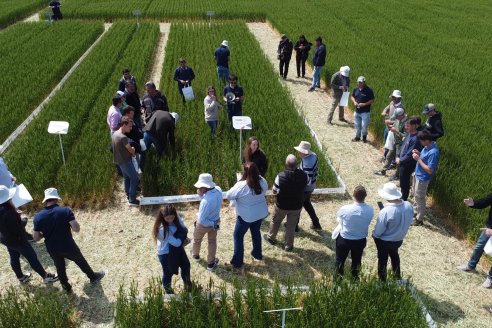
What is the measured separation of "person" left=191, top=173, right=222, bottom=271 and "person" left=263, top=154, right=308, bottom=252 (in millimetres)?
851

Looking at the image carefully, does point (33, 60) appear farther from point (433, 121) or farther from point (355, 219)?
point (355, 219)

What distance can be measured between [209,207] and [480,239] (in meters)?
3.66

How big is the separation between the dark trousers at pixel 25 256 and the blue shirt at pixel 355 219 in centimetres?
393

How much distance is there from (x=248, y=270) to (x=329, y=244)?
1401 millimetres

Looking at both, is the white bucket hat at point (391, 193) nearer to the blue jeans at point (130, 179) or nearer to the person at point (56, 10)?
the blue jeans at point (130, 179)

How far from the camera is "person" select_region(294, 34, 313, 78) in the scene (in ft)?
44.5

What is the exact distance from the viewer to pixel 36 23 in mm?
21406

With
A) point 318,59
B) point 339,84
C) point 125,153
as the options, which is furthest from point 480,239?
point 318,59

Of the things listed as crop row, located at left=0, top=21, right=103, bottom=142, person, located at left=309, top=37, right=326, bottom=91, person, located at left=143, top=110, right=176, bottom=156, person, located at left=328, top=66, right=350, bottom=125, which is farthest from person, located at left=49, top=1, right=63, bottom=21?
person, located at left=328, top=66, right=350, bottom=125

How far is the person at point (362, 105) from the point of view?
8.93m

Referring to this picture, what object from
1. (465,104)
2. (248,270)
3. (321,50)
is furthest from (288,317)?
(321,50)

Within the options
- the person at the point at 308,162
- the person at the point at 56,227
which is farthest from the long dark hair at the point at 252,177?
the person at the point at 56,227

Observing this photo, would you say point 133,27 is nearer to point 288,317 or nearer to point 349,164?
point 349,164

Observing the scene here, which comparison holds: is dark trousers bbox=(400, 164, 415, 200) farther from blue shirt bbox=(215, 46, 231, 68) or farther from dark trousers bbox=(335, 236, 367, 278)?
blue shirt bbox=(215, 46, 231, 68)
